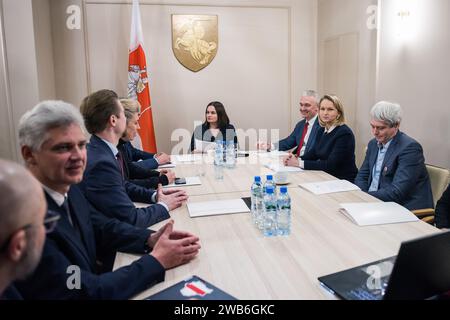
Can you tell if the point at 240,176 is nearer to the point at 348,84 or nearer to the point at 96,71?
the point at 348,84

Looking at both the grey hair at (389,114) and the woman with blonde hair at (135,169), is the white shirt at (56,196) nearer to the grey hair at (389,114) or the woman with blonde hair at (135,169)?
the woman with blonde hair at (135,169)

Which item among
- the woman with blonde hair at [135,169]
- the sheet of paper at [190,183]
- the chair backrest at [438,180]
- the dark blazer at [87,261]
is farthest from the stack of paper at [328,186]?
the dark blazer at [87,261]

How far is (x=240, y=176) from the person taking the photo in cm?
271

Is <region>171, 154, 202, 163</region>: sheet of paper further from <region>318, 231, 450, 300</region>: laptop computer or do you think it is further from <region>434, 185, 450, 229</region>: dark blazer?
<region>318, 231, 450, 300</region>: laptop computer

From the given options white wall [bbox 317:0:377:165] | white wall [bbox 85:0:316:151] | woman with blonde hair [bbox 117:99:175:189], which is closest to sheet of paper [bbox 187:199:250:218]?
woman with blonde hair [bbox 117:99:175:189]

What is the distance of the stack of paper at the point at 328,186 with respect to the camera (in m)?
2.22

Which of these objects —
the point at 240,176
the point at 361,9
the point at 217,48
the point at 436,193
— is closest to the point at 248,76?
the point at 217,48

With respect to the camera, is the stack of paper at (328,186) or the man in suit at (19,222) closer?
the man in suit at (19,222)

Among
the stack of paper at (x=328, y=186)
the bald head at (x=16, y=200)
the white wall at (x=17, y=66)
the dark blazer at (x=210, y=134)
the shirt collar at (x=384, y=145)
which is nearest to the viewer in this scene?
the bald head at (x=16, y=200)

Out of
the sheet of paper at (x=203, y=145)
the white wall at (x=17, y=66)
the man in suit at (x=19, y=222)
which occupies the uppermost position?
the white wall at (x=17, y=66)

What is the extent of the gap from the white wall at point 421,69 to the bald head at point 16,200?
10.00ft

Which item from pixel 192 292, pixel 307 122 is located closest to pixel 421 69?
pixel 307 122

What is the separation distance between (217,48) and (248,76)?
0.56m

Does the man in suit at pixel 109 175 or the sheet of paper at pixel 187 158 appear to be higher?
the man in suit at pixel 109 175
